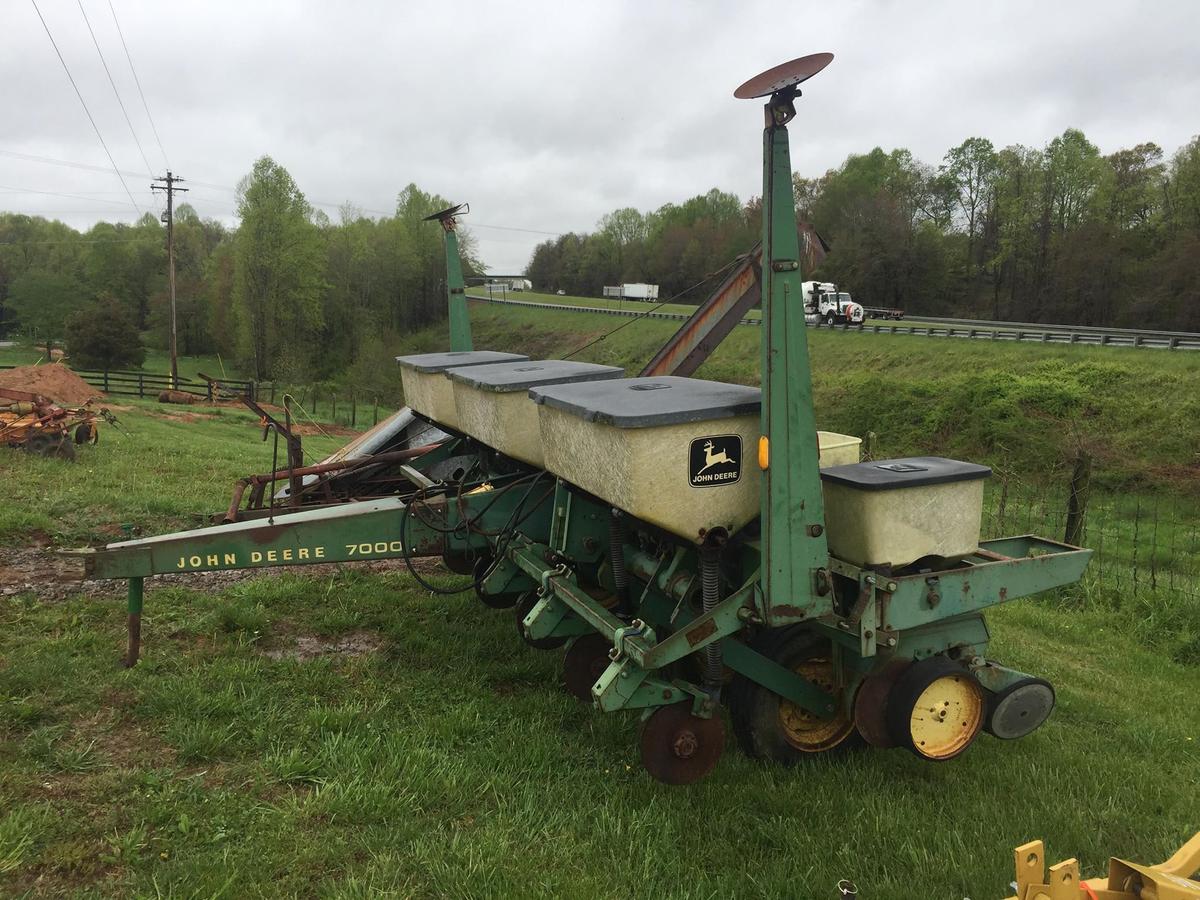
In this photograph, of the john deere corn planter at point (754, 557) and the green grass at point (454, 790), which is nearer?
the green grass at point (454, 790)

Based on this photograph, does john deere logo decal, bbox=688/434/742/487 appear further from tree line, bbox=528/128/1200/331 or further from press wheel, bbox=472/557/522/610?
tree line, bbox=528/128/1200/331

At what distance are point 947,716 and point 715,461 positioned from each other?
1693 mm

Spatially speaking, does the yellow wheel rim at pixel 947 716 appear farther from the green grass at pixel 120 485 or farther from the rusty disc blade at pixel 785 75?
the green grass at pixel 120 485

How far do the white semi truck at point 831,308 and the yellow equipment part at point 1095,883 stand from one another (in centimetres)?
3584

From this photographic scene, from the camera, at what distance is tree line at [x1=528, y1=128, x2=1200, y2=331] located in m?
41.0

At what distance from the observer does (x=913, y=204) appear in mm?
55031

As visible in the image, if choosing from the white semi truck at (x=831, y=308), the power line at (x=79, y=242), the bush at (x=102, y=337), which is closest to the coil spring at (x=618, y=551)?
the white semi truck at (x=831, y=308)

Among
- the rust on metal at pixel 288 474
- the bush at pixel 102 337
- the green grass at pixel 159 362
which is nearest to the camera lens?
the rust on metal at pixel 288 474

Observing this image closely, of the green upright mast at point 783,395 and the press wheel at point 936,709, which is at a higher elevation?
the green upright mast at point 783,395

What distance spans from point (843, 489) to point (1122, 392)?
76.6 feet

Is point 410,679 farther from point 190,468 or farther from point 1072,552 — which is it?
point 190,468

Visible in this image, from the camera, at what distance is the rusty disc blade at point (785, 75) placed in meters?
3.30

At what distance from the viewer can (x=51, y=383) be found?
733 inches

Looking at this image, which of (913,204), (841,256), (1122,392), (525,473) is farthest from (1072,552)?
(913,204)
